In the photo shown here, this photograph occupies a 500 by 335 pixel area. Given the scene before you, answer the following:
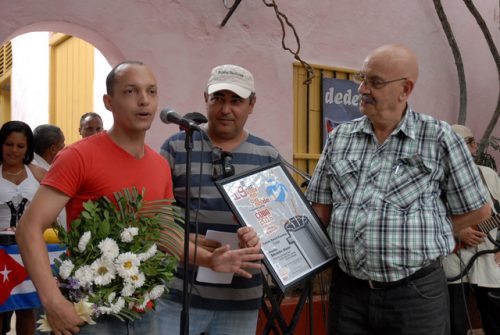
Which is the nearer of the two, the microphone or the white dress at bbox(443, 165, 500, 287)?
the microphone

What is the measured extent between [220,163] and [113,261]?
0.88 meters

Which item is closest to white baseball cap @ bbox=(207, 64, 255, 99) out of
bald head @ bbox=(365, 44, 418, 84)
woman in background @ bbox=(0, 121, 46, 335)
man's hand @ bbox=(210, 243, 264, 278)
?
bald head @ bbox=(365, 44, 418, 84)

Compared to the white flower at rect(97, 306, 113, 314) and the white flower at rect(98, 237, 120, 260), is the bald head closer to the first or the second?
the white flower at rect(98, 237, 120, 260)

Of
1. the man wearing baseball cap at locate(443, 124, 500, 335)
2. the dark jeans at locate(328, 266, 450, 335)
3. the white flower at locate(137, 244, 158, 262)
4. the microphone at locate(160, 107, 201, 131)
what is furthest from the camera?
the man wearing baseball cap at locate(443, 124, 500, 335)

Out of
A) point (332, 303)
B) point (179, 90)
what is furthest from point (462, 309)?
point (179, 90)

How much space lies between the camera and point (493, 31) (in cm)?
788

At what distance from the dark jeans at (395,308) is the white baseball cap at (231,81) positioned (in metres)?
1.03

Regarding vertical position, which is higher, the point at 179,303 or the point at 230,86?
the point at 230,86

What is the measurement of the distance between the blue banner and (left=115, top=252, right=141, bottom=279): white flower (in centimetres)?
414

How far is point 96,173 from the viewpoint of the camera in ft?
7.52

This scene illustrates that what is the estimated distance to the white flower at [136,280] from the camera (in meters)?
2.25

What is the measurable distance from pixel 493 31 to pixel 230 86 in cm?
604

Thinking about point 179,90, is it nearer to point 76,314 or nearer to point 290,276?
point 290,276

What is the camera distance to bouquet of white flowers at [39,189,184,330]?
2205 mm
